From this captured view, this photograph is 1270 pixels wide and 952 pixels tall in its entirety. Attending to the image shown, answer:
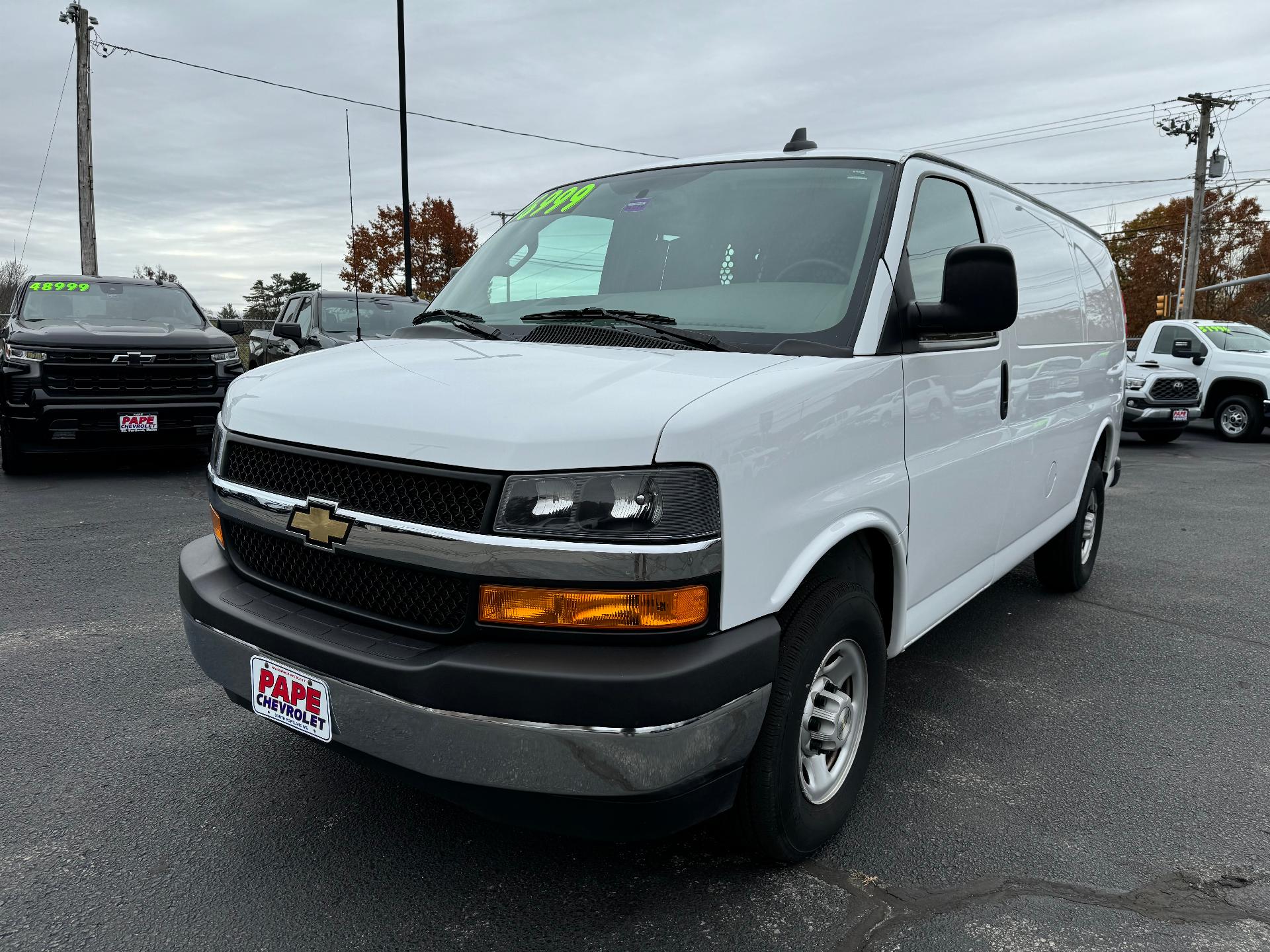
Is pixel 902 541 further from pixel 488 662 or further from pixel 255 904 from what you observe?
pixel 255 904

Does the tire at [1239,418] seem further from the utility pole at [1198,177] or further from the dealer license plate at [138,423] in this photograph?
the utility pole at [1198,177]

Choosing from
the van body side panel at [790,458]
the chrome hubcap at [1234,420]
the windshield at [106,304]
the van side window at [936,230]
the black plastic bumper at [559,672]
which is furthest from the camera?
the chrome hubcap at [1234,420]

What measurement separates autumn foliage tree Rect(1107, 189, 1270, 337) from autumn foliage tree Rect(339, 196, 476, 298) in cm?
2477

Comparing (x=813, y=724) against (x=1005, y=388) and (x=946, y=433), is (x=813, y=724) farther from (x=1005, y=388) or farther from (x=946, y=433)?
(x=1005, y=388)

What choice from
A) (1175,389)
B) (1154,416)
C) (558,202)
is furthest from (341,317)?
(1175,389)

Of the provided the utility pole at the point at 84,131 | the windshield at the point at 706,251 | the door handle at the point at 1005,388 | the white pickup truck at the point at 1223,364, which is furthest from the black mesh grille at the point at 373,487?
the utility pole at the point at 84,131

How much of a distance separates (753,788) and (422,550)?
982 millimetres

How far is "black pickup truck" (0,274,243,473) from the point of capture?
313 inches

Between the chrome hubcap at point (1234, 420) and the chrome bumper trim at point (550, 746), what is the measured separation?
50.8 feet

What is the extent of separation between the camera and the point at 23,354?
26.2 feet

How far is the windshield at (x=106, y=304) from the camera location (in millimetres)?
9016

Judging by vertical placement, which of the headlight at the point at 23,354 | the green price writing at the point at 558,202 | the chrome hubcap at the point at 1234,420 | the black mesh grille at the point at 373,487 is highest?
the green price writing at the point at 558,202

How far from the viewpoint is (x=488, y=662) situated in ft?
6.41

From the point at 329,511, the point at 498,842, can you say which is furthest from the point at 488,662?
the point at 498,842
